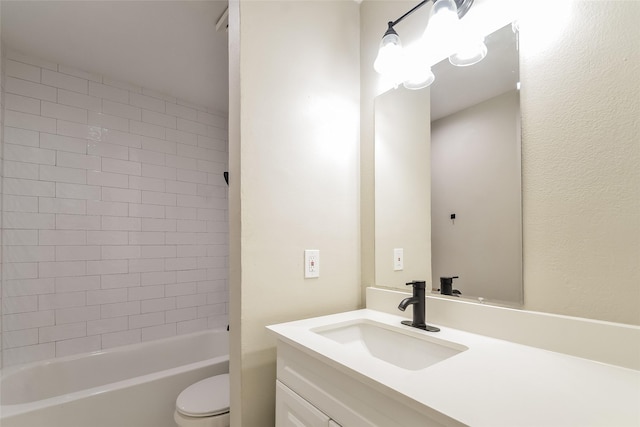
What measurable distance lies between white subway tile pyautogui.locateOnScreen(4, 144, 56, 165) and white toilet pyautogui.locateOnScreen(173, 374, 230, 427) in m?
1.93

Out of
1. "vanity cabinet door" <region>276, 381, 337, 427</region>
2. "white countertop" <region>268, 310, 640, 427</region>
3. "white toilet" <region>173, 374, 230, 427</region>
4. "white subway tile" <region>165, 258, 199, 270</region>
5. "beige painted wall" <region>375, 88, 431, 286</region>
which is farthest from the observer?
"white subway tile" <region>165, 258, 199, 270</region>

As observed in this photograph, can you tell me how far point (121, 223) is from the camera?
2.37 meters

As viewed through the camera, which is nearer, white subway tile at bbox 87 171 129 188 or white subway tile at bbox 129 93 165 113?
white subway tile at bbox 87 171 129 188

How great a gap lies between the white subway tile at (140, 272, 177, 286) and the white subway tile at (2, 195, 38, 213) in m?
0.89

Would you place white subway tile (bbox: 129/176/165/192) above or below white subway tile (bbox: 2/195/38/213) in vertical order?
above

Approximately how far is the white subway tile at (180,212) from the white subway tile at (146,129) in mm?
663

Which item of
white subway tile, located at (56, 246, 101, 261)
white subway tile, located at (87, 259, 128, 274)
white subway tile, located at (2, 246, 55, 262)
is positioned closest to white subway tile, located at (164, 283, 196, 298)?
white subway tile, located at (87, 259, 128, 274)

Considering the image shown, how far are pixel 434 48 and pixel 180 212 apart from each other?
2.44 metres

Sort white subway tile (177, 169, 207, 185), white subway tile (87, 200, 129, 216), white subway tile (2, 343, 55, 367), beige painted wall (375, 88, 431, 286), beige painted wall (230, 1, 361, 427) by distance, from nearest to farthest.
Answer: beige painted wall (230, 1, 361, 427)
beige painted wall (375, 88, 431, 286)
white subway tile (2, 343, 55, 367)
white subway tile (87, 200, 129, 216)
white subway tile (177, 169, 207, 185)

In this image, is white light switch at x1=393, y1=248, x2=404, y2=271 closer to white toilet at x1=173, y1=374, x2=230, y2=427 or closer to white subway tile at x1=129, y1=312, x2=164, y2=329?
white toilet at x1=173, y1=374, x2=230, y2=427

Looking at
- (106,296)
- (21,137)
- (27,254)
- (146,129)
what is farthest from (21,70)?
(106,296)

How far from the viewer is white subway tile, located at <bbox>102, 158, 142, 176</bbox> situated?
2.32m

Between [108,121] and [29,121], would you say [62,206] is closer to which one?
[29,121]

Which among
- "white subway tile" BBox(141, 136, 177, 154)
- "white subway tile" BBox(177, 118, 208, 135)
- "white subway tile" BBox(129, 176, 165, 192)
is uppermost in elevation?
"white subway tile" BBox(177, 118, 208, 135)
